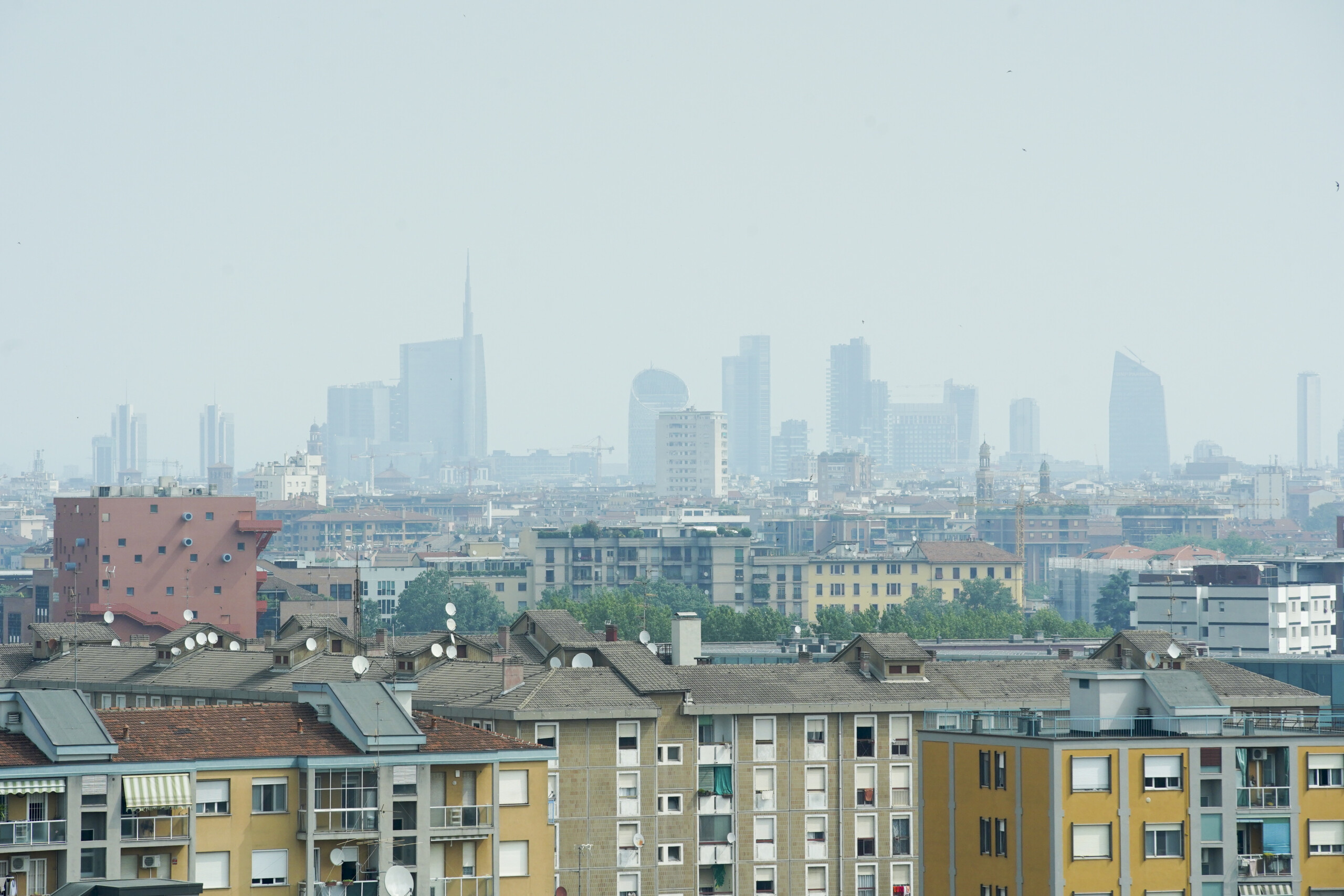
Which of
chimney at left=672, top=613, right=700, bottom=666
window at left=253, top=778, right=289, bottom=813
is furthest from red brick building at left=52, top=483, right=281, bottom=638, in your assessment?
window at left=253, top=778, right=289, bottom=813

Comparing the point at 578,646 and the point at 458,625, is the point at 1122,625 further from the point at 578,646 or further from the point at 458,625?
the point at 578,646

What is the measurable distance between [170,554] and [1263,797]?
10173 cm

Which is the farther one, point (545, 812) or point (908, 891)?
point (908, 891)

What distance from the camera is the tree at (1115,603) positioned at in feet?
595

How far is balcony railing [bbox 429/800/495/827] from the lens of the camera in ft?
142

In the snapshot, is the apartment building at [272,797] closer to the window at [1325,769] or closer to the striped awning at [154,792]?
the striped awning at [154,792]

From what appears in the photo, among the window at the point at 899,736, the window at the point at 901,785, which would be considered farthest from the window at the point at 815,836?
the window at the point at 899,736

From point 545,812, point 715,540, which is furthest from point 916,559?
point 545,812

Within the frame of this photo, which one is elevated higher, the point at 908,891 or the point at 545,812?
the point at 545,812

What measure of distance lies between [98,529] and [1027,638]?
5258cm

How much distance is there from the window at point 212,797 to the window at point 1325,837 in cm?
1784

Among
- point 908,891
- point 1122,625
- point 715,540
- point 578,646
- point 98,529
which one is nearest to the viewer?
point 908,891

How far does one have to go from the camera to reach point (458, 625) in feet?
587

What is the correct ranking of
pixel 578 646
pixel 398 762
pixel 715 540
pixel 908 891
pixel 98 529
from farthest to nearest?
pixel 715 540 < pixel 98 529 < pixel 578 646 < pixel 908 891 < pixel 398 762
